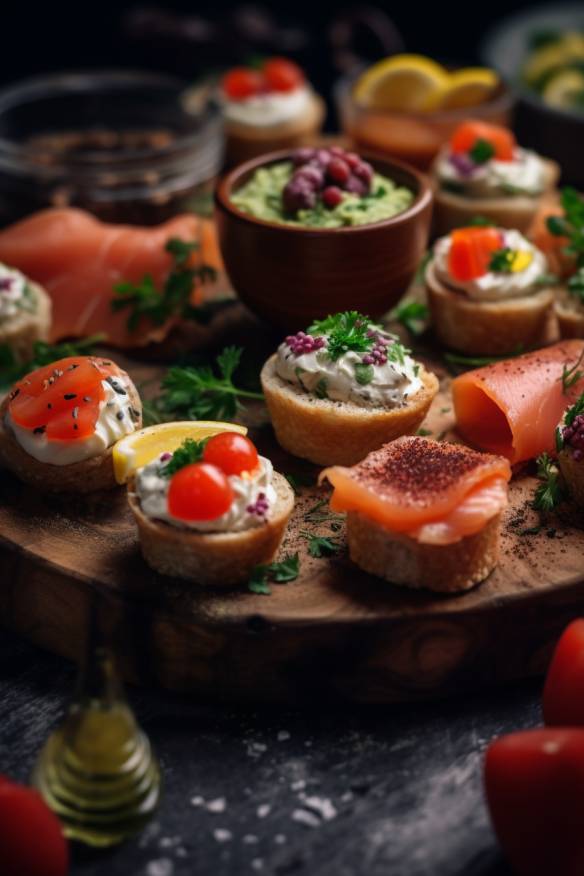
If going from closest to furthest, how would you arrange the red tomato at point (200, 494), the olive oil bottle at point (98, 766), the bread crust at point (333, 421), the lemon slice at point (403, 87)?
the olive oil bottle at point (98, 766) < the red tomato at point (200, 494) < the bread crust at point (333, 421) < the lemon slice at point (403, 87)

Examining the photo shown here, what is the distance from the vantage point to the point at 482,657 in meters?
3.79

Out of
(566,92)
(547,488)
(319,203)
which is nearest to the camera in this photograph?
(547,488)

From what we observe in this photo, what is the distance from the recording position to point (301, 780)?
3.54 m

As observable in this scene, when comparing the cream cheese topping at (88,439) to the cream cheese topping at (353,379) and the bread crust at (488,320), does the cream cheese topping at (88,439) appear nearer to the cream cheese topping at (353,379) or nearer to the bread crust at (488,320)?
the cream cheese topping at (353,379)

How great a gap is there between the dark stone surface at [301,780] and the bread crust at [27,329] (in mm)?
1415

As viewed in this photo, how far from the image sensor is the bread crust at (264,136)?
657cm

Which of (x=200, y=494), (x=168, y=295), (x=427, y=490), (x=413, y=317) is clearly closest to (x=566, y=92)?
(x=413, y=317)

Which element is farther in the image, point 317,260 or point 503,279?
point 503,279

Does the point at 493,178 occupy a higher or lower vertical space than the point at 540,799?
higher

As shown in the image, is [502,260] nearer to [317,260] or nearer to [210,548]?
[317,260]

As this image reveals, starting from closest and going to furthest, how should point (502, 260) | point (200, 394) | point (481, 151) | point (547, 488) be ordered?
point (547, 488) → point (200, 394) → point (502, 260) → point (481, 151)

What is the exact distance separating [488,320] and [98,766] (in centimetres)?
258

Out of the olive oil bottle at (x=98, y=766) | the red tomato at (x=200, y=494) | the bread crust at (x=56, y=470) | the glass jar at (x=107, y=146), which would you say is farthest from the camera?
the glass jar at (x=107, y=146)

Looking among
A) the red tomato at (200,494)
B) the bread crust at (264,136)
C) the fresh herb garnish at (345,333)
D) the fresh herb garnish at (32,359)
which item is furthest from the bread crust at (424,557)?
the bread crust at (264,136)
